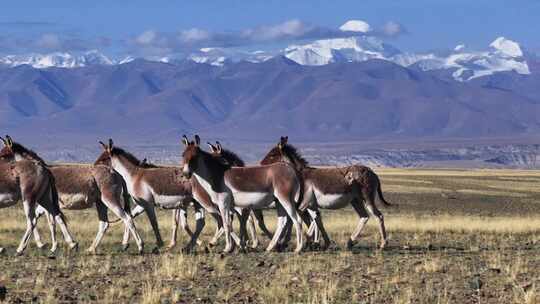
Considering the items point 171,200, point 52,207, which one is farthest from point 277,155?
point 52,207

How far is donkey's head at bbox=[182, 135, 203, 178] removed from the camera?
20.2 m

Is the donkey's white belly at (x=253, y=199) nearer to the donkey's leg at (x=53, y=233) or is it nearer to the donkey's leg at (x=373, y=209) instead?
the donkey's leg at (x=373, y=209)

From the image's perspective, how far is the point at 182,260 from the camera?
17.3 m

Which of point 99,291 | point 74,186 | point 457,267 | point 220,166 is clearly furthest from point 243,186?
point 99,291

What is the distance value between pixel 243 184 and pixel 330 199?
6.41 ft

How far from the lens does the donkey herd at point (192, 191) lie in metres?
20.1

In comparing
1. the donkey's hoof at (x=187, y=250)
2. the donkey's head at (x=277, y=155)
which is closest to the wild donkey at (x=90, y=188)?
the donkey's hoof at (x=187, y=250)

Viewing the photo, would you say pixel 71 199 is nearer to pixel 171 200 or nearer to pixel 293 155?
pixel 171 200

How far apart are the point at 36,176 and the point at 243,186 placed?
3.85 m

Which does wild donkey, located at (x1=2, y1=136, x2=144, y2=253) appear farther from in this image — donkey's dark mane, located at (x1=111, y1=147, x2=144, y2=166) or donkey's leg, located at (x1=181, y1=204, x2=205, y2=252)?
donkey's leg, located at (x1=181, y1=204, x2=205, y2=252)

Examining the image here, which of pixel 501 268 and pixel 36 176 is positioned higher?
pixel 36 176

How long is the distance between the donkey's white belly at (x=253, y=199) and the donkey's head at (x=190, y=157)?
3.19 ft

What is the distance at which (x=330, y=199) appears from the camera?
70.3 feet

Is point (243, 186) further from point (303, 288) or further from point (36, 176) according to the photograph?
point (303, 288)
